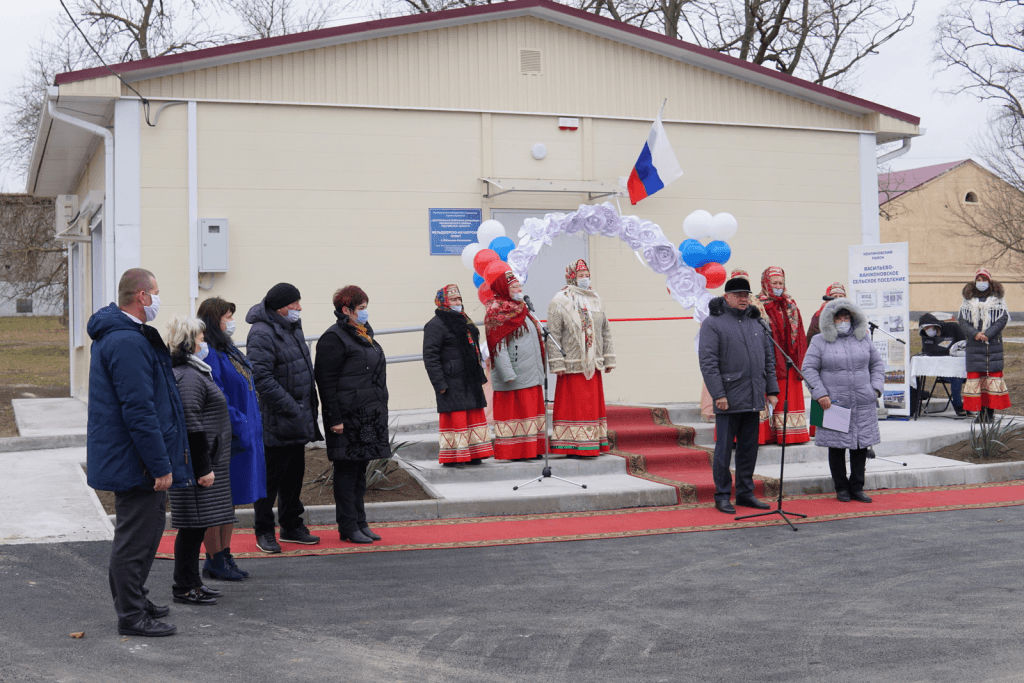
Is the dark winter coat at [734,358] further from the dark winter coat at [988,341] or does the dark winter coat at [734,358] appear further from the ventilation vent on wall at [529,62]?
the dark winter coat at [988,341]

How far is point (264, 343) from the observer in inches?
266

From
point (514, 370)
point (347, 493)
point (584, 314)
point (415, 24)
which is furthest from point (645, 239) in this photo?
point (347, 493)

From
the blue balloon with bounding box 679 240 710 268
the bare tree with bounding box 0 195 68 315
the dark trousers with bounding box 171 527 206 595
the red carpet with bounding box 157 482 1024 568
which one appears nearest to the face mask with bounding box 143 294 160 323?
the dark trousers with bounding box 171 527 206 595

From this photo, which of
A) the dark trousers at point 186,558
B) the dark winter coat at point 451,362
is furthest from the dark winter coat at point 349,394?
the dark winter coat at point 451,362

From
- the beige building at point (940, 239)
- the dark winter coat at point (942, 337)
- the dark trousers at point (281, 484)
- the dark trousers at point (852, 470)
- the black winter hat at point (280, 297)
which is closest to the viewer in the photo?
the black winter hat at point (280, 297)

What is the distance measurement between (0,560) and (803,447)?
25.2 ft

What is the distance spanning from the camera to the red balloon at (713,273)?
11.1 m

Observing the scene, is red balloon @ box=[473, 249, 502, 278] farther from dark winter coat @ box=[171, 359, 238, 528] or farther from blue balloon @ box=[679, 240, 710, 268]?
dark winter coat @ box=[171, 359, 238, 528]

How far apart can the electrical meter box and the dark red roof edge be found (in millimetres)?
1760

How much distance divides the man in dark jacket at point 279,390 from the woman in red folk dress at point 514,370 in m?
2.87

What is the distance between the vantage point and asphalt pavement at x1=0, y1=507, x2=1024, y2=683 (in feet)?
14.9

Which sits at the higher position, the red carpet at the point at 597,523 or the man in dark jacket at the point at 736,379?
the man in dark jacket at the point at 736,379

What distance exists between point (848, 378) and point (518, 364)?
3.07 metres

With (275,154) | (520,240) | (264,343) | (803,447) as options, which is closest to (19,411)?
(275,154)
